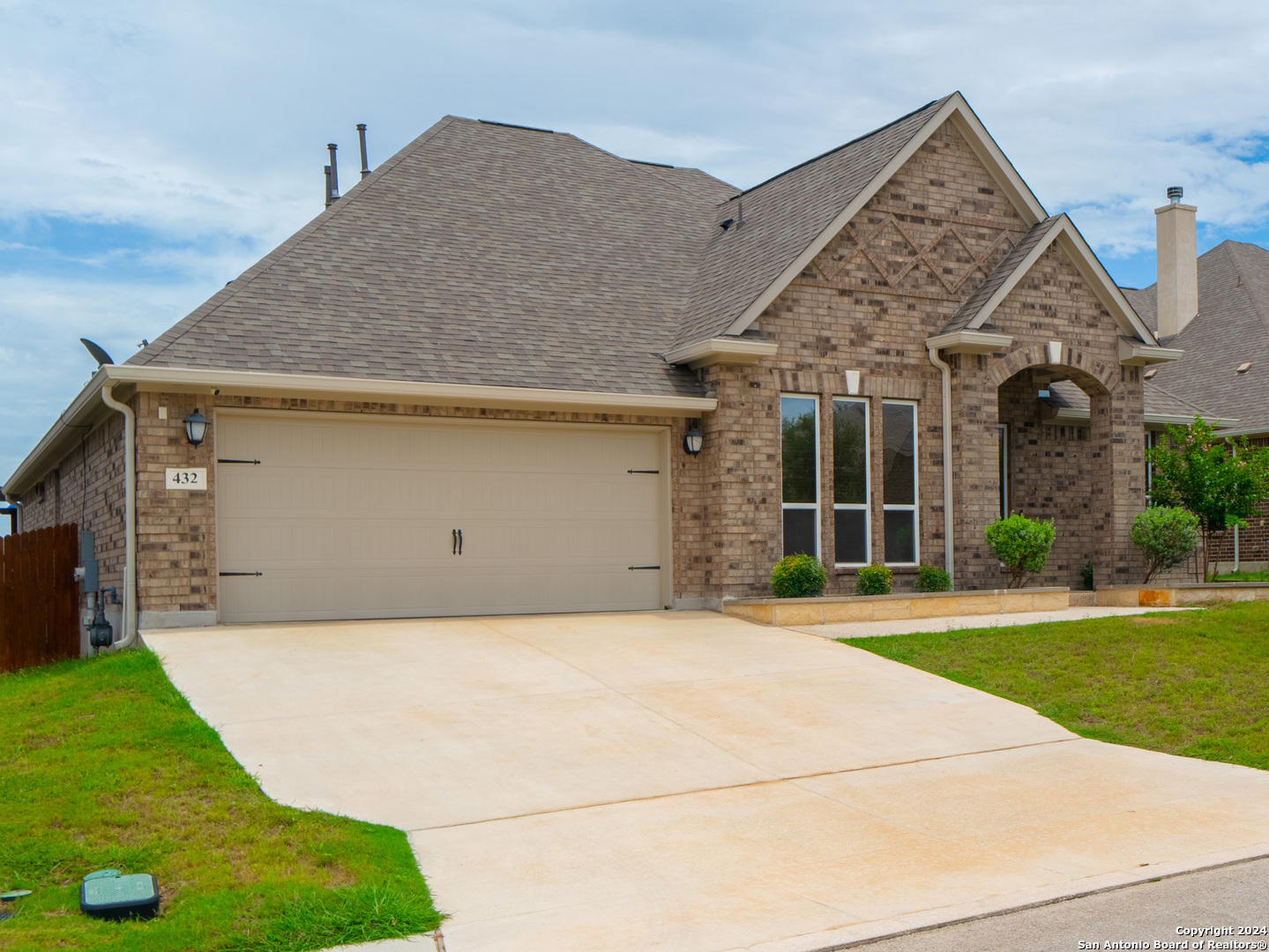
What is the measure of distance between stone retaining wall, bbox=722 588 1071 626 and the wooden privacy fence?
8.17 metres

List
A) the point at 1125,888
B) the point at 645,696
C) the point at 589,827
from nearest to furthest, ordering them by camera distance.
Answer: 1. the point at 1125,888
2. the point at 589,827
3. the point at 645,696

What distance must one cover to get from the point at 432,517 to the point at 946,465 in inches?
286

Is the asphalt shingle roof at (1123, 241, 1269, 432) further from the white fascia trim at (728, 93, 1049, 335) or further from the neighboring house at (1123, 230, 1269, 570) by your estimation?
the white fascia trim at (728, 93, 1049, 335)

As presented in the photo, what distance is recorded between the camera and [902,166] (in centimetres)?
1596

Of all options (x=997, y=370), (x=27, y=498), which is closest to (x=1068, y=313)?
(x=997, y=370)

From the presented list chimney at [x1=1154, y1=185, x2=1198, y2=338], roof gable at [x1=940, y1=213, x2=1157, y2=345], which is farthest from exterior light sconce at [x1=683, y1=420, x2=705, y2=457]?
chimney at [x1=1154, y1=185, x2=1198, y2=338]

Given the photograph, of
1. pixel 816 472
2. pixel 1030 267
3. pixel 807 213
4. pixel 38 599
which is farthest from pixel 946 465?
pixel 38 599

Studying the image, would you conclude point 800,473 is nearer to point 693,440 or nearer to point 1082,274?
point 693,440

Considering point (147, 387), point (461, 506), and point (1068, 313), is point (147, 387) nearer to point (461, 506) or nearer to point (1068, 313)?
point (461, 506)

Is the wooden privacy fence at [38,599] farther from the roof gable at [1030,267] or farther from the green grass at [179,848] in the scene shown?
the roof gable at [1030,267]

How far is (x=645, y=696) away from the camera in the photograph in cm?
965

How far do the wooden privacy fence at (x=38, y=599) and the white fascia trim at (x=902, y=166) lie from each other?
883cm

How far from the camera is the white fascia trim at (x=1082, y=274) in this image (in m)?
15.8

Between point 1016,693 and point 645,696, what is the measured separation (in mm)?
3463
